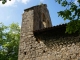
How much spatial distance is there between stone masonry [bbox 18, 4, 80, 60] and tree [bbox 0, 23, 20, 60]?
22.9 ft

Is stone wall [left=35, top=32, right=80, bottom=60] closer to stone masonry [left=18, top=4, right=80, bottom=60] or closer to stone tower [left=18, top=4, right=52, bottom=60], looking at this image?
stone masonry [left=18, top=4, right=80, bottom=60]

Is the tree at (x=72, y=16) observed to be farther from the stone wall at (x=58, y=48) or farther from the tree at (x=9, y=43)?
the tree at (x=9, y=43)

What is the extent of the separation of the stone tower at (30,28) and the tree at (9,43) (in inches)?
240

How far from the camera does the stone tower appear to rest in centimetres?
838

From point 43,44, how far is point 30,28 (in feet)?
4.64

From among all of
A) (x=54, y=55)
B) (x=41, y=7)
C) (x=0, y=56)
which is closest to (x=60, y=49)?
(x=54, y=55)

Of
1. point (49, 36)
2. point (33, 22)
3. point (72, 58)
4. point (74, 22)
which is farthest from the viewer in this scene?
point (33, 22)

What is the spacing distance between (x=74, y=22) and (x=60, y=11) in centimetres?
65

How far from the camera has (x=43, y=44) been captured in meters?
8.28

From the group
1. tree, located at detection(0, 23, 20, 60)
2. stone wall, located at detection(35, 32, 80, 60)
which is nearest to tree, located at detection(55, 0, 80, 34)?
stone wall, located at detection(35, 32, 80, 60)

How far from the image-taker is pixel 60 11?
6.07m

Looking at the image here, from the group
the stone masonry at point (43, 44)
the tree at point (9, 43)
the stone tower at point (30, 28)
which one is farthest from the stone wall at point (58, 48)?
the tree at point (9, 43)

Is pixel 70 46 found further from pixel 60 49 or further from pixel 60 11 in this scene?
pixel 60 11

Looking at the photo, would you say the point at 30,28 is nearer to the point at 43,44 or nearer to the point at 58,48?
the point at 43,44
